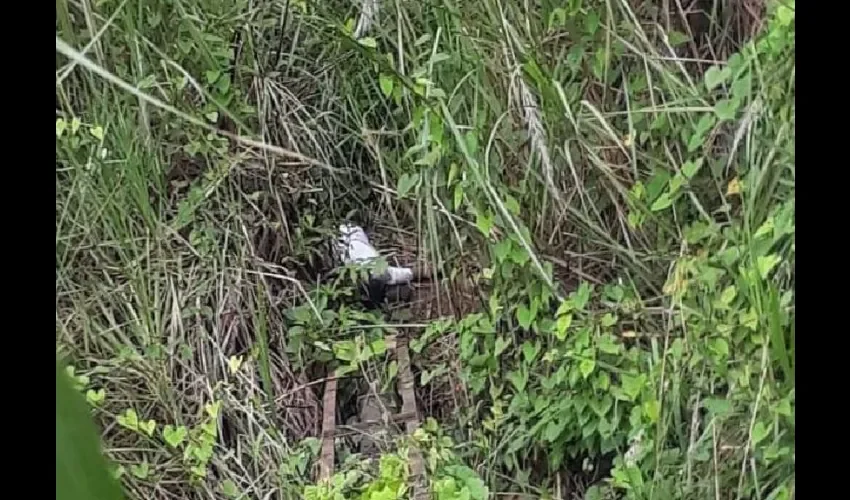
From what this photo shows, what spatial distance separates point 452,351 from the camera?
112 cm

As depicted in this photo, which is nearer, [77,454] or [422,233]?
[77,454]

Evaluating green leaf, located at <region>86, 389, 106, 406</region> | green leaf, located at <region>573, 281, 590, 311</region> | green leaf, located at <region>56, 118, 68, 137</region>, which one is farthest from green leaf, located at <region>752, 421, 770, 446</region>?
green leaf, located at <region>56, 118, 68, 137</region>

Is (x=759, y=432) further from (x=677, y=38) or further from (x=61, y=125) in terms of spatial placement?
(x=61, y=125)

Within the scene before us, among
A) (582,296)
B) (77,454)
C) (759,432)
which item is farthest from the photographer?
(582,296)

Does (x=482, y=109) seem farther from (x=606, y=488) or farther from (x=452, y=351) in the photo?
(x=606, y=488)

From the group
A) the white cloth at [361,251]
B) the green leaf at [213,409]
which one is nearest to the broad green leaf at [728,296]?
the white cloth at [361,251]

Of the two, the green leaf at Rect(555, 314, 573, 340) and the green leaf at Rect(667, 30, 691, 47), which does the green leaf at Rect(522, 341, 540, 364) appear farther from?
the green leaf at Rect(667, 30, 691, 47)

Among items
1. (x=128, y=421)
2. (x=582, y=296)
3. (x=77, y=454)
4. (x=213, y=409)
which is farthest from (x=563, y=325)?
(x=77, y=454)

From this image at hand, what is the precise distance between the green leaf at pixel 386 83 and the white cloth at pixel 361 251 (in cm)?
18

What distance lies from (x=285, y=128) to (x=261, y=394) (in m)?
0.36

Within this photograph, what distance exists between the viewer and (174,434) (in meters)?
1.14

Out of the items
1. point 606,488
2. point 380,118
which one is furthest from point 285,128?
point 606,488

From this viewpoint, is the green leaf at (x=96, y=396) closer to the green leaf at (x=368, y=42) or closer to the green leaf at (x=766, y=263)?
the green leaf at (x=368, y=42)

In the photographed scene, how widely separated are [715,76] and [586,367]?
40 centimetres
